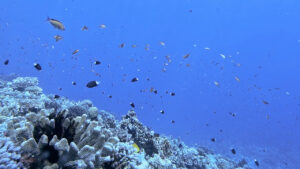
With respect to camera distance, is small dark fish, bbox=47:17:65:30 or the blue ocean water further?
the blue ocean water

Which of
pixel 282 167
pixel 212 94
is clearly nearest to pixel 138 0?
pixel 212 94

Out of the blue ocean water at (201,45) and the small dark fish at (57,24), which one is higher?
the blue ocean water at (201,45)

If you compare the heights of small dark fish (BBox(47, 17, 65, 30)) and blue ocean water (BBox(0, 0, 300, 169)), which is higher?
blue ocean water (BBox(0, 0, 300, 169))

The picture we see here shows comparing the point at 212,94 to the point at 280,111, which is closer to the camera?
the point at 280,111

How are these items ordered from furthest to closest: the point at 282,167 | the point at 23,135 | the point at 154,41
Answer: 1. the point at 154,41
2. the point at 282,167
3. the point at 23,135

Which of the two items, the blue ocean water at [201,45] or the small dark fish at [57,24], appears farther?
the blue ocean water at [201,45]

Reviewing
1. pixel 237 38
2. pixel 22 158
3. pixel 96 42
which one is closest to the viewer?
pixel 22 158

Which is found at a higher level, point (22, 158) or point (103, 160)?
point (103, 160)

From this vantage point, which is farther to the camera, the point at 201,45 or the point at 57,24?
the point at 201,45

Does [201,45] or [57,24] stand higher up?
[201,45]

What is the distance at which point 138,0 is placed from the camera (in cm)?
14525

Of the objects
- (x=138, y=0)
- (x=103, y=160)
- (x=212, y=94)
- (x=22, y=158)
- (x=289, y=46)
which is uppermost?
(x=138, y=0)

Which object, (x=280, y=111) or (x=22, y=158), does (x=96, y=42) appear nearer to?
(x=280, y=111)

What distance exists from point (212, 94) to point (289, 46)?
5849cm
